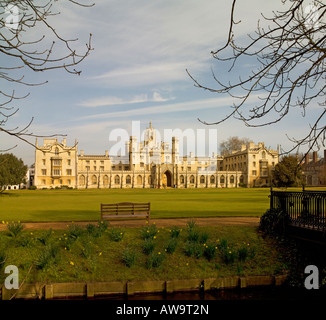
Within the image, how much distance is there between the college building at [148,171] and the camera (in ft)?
260

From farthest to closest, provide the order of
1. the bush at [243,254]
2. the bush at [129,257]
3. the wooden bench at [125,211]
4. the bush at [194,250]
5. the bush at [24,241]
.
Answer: the wooden bench at [125,211] < the bush at [24,241] < the bush at [194,250] < the bush at [243,254] < the bush at [129,257]

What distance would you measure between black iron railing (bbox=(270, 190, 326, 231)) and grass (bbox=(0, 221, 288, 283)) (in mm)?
1399

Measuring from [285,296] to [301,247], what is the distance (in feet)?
7.63

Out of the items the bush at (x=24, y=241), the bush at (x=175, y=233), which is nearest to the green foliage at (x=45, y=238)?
the bush at (x=24, y=241)

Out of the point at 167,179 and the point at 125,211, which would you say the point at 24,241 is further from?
the point at 167,179

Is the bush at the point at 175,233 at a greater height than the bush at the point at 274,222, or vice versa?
the bush at the point at 274,222

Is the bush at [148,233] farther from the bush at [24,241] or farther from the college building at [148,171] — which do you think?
the college building at [148,171]

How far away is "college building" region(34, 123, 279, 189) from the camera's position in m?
79.2

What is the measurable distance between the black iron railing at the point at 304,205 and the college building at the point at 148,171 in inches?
2451

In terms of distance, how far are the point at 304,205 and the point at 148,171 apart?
7714cm

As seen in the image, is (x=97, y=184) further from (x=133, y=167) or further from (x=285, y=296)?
(x=285, y=296)
